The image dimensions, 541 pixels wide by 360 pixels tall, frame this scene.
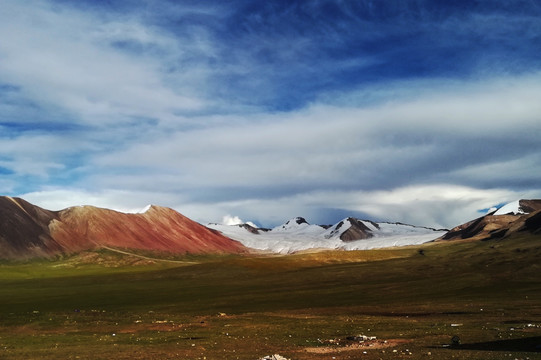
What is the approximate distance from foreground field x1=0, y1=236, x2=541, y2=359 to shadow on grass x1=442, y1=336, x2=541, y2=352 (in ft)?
0.18

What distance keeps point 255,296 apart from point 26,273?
12526 cm

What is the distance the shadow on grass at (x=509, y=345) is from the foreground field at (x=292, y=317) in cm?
5

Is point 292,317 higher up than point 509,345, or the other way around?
point 509,345

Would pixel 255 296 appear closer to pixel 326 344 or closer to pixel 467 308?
pixel 467 308

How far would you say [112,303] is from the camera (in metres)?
84.9

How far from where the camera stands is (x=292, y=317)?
5716 centimetres

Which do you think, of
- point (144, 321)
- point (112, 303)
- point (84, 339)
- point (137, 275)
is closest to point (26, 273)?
point (137, 275)

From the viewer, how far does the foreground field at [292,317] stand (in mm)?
31953

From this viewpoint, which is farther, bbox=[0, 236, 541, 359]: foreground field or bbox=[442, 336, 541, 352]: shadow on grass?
bbox=[0, 236, 541, 359]: foreground field

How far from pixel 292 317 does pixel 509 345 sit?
30827 millimetres

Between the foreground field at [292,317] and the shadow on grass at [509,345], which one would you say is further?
the foreground field at [292,317]

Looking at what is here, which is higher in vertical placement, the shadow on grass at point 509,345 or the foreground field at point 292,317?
the shadow on grass at point 509,345

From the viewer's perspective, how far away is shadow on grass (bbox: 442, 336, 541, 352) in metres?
27.5

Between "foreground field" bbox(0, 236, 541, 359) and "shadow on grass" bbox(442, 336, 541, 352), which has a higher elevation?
"shadow on grass" bbox(442, 336, 541, 352)
